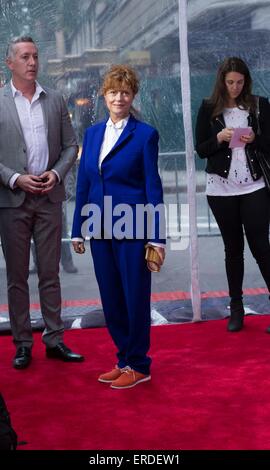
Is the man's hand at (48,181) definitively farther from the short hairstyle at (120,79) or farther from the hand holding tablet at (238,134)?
the hand holding tablet at (238,134)

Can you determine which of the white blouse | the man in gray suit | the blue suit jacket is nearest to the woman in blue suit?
the blue suit jacket

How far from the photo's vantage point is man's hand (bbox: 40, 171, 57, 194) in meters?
4.32

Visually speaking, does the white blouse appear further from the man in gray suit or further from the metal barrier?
the man in gray suit

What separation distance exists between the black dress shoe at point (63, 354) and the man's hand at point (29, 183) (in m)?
0.79


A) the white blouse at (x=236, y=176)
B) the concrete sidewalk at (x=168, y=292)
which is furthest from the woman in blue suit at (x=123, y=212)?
the concrete sidewalk at (x=168, y=292)

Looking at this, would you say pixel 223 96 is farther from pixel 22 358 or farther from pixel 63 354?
pixel 22 358

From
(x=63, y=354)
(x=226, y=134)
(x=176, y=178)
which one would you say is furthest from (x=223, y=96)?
(x=63, y=354)

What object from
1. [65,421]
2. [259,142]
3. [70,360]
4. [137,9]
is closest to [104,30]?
[137,9]

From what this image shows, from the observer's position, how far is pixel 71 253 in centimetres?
534

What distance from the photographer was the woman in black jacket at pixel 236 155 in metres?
4.72

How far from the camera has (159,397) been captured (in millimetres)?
3889

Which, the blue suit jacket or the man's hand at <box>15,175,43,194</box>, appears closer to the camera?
the blue suit jacket

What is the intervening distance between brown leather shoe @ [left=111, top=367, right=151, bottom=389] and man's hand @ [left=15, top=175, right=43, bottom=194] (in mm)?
927
